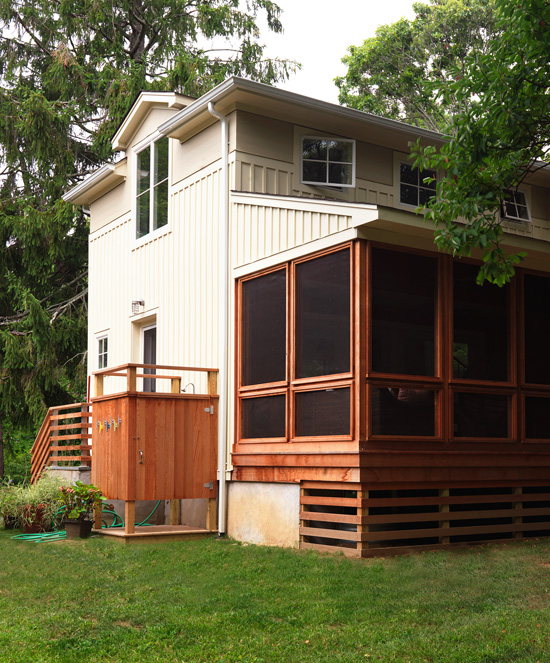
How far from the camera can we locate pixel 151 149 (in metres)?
13.7

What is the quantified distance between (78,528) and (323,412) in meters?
3.64

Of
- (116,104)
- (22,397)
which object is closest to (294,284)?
(22,397)

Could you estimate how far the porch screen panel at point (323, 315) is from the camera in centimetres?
913

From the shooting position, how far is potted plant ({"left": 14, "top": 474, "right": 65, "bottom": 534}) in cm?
1136

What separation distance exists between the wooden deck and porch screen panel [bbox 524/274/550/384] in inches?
177

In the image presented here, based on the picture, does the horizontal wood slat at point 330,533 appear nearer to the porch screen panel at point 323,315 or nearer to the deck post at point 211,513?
the porch screen panel at point 323,315

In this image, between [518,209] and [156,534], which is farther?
[518,209]

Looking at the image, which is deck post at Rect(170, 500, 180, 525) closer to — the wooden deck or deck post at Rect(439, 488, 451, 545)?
the wooden deck

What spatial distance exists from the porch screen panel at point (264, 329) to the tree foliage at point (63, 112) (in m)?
10.1

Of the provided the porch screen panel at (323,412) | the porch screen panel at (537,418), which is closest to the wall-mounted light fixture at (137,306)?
the porch screen panel at (323,412)

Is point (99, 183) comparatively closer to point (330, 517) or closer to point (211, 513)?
point (211, 513)

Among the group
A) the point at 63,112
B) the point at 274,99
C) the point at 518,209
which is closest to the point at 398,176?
the point at 274,99

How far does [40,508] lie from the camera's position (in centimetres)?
1145

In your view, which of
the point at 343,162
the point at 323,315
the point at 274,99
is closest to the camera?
the point at 323,315
